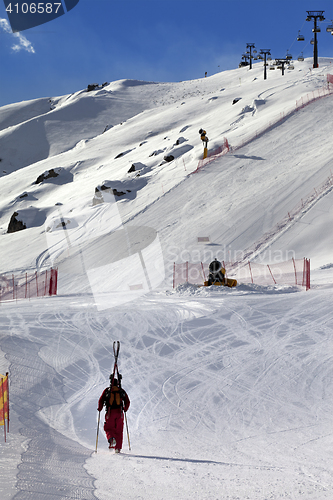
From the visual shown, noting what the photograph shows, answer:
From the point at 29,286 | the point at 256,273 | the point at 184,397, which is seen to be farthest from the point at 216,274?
the point at 29,286

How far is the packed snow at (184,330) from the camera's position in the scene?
4.56m

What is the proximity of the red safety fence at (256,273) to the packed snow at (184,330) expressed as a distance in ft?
1.88

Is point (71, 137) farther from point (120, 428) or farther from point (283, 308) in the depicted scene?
point (120, 428)

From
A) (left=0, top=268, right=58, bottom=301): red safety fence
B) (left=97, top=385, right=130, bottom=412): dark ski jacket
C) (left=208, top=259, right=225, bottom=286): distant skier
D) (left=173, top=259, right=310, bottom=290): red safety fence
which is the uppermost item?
(left=97, top=385, right=130, bottom=412): dark ski jacket

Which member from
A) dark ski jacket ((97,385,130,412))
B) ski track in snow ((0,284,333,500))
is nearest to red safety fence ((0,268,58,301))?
ski track in snow ((0,284,333,500))

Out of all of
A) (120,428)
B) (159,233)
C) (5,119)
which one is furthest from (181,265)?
(5,119)

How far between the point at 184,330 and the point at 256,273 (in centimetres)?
782

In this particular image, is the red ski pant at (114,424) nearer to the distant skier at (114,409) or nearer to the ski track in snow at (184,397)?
the distant skier at (114,409)

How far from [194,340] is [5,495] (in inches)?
259

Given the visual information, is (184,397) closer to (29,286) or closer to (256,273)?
(256,273)

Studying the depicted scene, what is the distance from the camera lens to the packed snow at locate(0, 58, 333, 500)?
4.56 meters

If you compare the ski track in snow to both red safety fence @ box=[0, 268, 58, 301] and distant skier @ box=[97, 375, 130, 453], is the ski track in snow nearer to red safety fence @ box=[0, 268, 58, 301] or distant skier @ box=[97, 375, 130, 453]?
distant skier @ box=[97, 375, 130, 453]

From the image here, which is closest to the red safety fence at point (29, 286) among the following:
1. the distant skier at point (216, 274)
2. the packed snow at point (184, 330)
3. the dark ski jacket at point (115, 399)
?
the packed snow at point (184, 330)

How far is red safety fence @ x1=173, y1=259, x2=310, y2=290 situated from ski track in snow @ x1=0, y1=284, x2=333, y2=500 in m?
3.76
